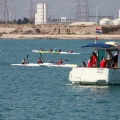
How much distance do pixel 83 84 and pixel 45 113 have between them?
1027 centimetres

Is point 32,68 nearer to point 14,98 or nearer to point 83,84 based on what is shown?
point 83,84

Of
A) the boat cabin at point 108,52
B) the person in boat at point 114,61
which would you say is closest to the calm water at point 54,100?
the person in boat at point 114,61

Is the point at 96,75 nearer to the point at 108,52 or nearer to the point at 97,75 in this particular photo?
the point at 97,75

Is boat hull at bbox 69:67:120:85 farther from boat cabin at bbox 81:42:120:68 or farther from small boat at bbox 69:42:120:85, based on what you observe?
boat cabin at bbox 81:42:120:68

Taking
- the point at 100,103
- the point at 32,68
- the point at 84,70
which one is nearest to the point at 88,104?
the point at 100,103

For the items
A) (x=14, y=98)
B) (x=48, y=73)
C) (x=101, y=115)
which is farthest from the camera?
(x=48, y=73)

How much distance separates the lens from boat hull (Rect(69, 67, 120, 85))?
44062 mm

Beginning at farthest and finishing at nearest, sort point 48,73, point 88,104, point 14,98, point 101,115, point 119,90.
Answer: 1. point 48,73
2. point 119,90
3. point 14,98
4. point 88,104
5. point 101,115

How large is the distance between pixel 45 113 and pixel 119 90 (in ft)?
29.9

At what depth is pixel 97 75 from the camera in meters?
44.2

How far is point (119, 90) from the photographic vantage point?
143ft

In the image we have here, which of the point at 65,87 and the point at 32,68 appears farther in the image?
the point at 32,68

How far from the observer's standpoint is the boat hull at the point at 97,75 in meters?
44.1

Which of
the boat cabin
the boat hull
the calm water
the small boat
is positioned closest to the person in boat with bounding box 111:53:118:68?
the boat cabin
